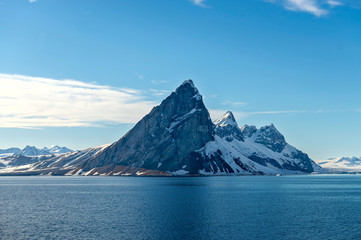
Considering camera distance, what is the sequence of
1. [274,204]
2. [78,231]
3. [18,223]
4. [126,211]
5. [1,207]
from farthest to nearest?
[274,204]
[1,207]
[126,211]
[18,223]
[78,231]

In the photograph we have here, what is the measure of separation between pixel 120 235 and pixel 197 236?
51.4 feet

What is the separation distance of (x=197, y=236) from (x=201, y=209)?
41.9 metres

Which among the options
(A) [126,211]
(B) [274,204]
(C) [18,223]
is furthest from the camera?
(B) [274,204]

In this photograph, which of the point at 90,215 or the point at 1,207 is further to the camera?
the point at 1,207

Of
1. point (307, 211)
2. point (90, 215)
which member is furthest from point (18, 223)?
point (307, 211)

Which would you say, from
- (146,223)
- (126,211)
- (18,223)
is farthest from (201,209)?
(18,223)

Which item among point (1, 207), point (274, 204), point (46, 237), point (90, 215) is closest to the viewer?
point (46, 237)

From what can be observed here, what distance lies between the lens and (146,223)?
93.1m

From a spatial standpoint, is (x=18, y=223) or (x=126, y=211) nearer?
(x=18, y=223)

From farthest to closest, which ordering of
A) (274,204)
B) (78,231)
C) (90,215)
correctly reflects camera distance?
(274,204), (90,215), (78,231)

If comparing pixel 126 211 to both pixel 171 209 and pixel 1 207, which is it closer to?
pixel 171 209

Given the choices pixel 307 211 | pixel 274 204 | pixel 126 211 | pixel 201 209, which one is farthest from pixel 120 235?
pixel 274 204

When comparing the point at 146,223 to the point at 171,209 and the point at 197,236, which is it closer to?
the point at 197,236

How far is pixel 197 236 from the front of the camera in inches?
3081
